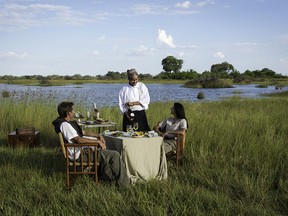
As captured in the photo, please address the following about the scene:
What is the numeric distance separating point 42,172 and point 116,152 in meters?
1.27

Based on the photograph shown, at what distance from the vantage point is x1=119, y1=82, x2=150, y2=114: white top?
22.6 ft

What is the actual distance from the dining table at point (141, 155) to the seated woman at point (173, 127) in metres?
0.65

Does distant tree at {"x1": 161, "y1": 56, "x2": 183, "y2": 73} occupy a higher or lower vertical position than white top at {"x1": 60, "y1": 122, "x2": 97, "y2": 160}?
higher

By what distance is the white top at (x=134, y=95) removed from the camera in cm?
688

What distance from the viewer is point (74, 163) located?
16.6 feet

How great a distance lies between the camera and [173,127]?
6484 millimetres

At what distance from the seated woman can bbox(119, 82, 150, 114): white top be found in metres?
0.57

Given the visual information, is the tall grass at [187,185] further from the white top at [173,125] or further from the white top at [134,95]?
the white top at [134,95]

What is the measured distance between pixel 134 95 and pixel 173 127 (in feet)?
3.05

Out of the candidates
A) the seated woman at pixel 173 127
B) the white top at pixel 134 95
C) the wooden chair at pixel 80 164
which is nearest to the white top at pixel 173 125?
the seated woman at pixel 173 127

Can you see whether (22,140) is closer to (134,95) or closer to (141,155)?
(134,95)

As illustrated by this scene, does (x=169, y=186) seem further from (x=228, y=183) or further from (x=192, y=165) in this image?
(x=192, y=165)

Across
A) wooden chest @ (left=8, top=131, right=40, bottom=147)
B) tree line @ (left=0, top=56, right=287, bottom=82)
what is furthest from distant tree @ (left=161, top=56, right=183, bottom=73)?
wooden chest @ (left=8, top=131, right=40, bottom=147)

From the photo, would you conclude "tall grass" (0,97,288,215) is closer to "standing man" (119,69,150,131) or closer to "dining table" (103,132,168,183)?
"dining table" (103,132,168,183)
